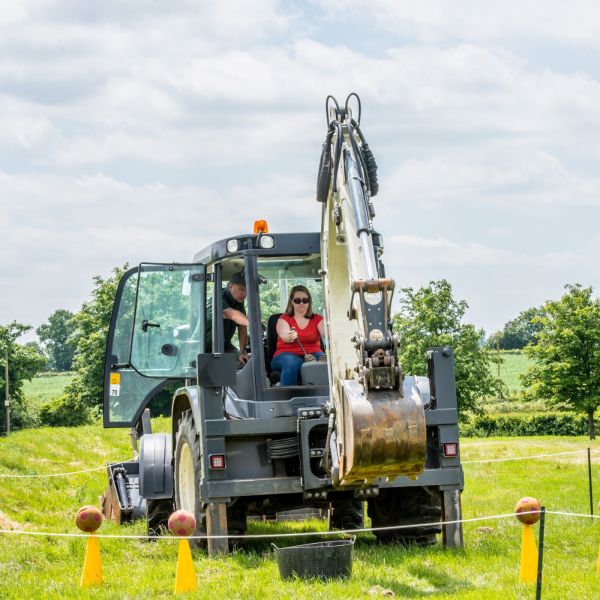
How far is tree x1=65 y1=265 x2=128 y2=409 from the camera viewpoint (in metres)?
58.2

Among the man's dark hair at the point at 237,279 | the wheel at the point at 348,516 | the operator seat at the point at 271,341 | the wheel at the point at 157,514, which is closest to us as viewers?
the operator seat at the point at 271,341

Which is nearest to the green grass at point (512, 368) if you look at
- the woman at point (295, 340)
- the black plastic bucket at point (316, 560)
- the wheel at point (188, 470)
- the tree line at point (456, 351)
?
the tree line at point (456, 351)

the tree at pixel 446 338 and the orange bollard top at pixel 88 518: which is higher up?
the tree at pixel 446 338

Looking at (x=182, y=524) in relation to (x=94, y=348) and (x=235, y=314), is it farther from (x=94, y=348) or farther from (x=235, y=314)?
(x=94, y=348)

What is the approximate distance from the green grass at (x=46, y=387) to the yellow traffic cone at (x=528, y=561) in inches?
2538

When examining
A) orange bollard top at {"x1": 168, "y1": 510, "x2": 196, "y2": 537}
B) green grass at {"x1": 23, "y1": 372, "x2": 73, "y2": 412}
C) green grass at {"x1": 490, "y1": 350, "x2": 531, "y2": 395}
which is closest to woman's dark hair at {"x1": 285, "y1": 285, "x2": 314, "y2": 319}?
orange bollard top at {"x1": 168, "y1": 510, "x2": 196, "y2": 537}

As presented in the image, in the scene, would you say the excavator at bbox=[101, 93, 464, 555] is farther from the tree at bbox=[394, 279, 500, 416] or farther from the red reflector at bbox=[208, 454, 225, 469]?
the tree at bbox=[394, 279, 500, 416]

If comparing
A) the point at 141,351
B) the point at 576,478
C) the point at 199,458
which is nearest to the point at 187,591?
the point at 199,458

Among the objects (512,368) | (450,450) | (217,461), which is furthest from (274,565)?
(512,368)

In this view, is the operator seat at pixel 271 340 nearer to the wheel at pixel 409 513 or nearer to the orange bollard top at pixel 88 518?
the wheel at pixel 409 513

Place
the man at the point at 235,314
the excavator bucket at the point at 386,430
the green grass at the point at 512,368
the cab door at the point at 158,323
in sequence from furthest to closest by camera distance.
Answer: the green grass at the point at 512,368, the cab door at the point at 158,323, the man at the point at 235,314, the excavator bucket at the point at 386,430

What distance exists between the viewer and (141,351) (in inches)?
470

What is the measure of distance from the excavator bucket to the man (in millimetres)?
3379

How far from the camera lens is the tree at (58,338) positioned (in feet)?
448
